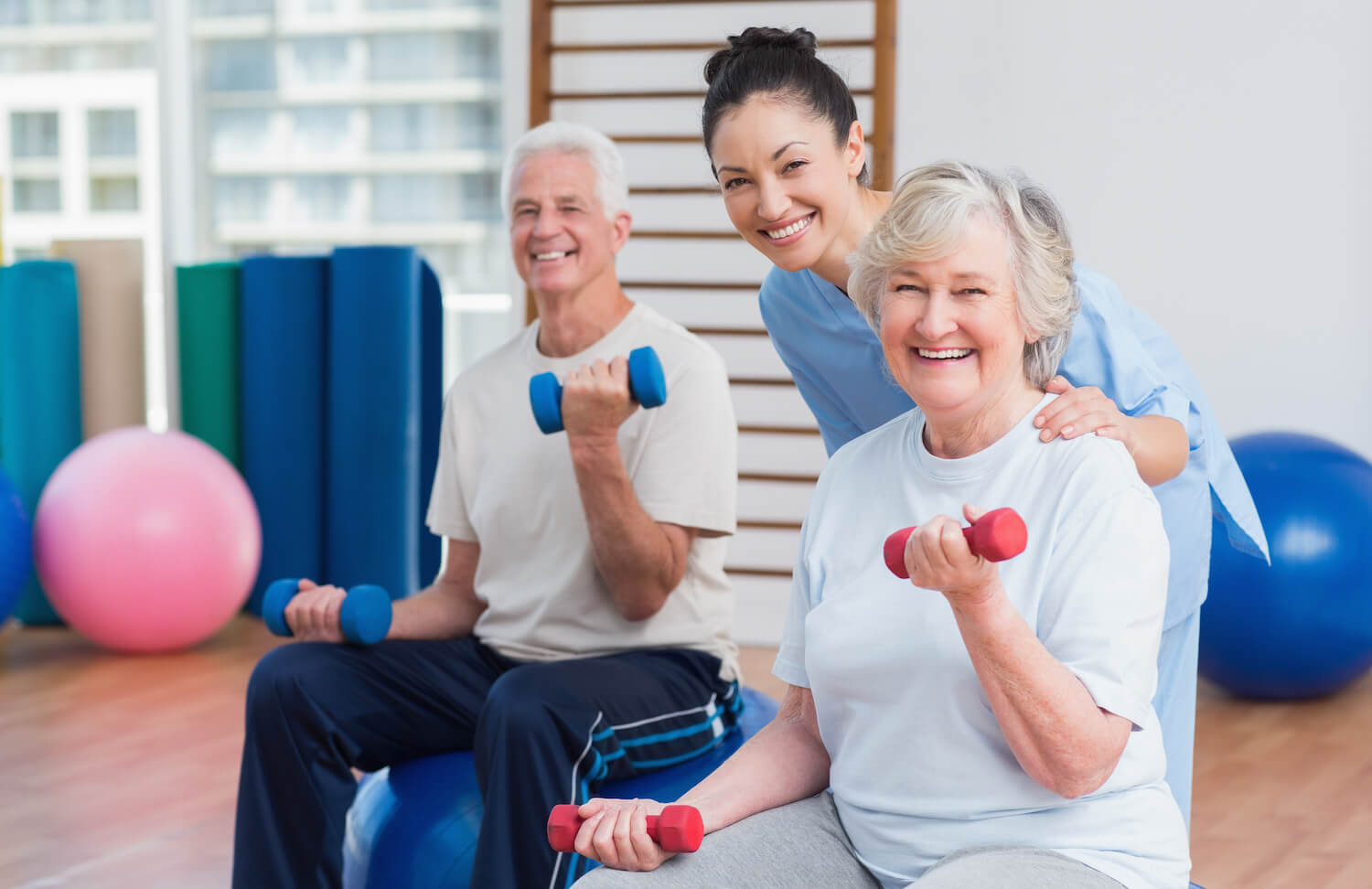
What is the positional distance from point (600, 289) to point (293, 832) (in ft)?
2.87

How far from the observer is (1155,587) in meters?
1.03

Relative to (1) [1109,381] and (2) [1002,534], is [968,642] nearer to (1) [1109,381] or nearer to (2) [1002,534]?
(2) [1002,534]

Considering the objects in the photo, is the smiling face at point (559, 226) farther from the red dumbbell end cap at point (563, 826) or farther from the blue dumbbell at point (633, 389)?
the red dumbbell end cap at point (563, 826)

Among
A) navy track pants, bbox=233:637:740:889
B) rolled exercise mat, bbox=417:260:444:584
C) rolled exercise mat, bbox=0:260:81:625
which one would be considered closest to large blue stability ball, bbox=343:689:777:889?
navy track pants, bbox=233:637:740:889

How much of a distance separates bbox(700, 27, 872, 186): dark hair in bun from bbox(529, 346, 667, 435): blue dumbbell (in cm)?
28

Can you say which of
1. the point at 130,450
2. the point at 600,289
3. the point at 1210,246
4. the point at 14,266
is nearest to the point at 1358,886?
the point at 600,289

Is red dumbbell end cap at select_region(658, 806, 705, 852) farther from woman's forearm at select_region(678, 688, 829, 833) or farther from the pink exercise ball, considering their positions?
the pink exercise ball

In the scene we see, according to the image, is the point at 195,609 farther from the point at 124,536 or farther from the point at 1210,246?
the point at 1210,246

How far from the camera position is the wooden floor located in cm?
222

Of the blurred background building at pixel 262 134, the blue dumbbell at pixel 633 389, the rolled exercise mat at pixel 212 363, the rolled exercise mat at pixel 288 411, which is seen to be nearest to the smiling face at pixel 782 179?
the blue dumbbell at pixel 633 389

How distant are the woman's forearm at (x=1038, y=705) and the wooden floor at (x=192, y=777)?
1.34m

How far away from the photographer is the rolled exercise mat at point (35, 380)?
12.8 ft

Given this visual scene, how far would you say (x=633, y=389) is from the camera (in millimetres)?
1649

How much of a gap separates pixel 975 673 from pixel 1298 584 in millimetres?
2266
